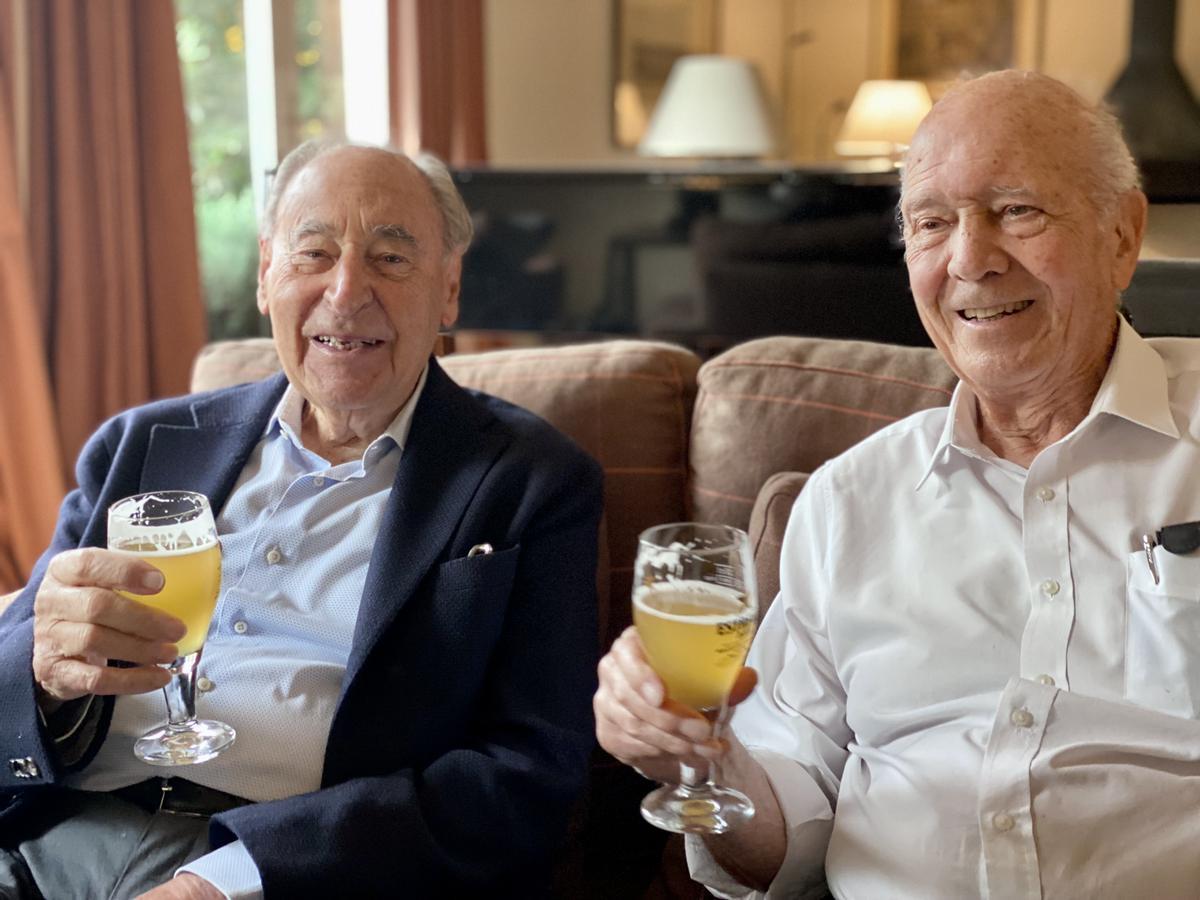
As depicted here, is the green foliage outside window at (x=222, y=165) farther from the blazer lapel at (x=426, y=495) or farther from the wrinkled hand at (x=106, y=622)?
the wrinkled hand at (x=106, y=622)

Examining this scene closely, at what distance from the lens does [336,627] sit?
1632 millimetres

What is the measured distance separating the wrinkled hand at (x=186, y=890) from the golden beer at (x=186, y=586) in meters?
0.26

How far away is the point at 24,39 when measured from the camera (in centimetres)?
330

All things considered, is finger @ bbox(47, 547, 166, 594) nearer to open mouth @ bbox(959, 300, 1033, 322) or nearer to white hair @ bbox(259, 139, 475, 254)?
white hair @ bbox(259, 139, 475, 254)

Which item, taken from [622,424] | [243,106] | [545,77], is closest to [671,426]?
[622,424]

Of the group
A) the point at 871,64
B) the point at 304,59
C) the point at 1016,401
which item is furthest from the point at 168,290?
the point at 871,64

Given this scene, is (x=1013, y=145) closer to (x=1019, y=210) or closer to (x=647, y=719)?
(x=1019, y=210)

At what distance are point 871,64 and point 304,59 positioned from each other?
3214 millimetres

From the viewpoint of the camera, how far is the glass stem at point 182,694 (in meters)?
1.40

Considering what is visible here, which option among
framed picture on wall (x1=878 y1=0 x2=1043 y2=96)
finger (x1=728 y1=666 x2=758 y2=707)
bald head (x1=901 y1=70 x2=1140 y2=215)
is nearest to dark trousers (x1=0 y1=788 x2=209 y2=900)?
finger (x1=728 y1=666 x2=758 y2=707)

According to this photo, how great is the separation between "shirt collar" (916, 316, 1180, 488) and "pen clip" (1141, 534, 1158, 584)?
0.12 m

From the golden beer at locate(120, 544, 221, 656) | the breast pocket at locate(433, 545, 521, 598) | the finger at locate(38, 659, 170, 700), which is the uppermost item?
the golden beer at locate(120, 544, 221, 656)

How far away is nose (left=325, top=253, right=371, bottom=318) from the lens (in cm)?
172

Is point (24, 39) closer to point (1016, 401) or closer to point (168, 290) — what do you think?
point (168, 290)
